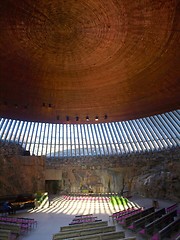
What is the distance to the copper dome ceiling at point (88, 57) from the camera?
10.6 metres

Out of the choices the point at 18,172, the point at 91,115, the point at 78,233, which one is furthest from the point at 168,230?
the point at 18,172

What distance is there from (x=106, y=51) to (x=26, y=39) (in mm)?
4963

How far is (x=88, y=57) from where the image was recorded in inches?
575

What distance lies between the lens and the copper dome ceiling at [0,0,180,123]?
419 inches

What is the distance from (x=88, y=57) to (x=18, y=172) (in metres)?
13.7

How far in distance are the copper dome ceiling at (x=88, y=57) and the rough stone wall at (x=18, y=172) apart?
434cm

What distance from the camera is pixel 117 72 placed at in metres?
16.0

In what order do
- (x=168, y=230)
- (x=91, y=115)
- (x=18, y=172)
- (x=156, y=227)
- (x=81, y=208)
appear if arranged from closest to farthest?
1. (x=168, y=230)
2. (x=156, y=227)
3. (x=81, y=208)
4. (x=18, y=172)
5. (x=91, y=115)

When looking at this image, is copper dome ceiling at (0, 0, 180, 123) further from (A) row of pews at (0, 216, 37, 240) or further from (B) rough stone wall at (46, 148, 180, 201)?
(A) row of pews at (0, 216, 37, 240)

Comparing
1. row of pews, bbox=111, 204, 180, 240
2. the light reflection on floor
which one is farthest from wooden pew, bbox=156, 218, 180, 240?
the light reflection on floor

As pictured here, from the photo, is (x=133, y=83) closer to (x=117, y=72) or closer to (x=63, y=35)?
(x=117, y=72)

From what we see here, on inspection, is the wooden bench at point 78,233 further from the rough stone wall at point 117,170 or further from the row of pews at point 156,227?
the rough stone wall at point 117,170

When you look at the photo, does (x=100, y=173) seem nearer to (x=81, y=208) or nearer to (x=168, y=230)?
(x=81, y=208)

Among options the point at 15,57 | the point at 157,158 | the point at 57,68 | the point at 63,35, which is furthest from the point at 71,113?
the point at 157,158
